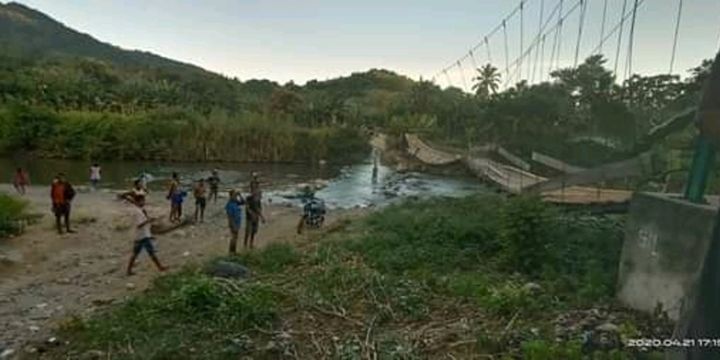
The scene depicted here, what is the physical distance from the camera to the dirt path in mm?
7402

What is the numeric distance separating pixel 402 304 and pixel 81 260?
6883 millimetres

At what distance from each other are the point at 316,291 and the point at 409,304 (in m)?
Result: 1.17

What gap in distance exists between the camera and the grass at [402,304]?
512 centimetres

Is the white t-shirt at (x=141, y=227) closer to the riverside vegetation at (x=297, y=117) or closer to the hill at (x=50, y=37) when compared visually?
the riverside vegetation at (x=297, y=117)

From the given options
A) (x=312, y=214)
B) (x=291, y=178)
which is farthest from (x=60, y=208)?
(x=291, y=178)

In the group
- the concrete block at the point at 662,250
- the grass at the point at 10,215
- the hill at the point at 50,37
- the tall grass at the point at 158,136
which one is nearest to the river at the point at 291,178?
the tall grass at the point at 158,136

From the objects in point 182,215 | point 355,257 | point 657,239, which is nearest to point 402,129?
point 182,215

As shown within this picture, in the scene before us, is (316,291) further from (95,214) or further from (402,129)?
(402,129)

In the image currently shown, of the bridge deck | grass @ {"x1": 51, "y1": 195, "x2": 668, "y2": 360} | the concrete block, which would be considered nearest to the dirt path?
grass @ {"x1": 51, "y1": 195, "x2": 668, "y2": 360}

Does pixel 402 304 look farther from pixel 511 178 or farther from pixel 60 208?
pixel 511 178

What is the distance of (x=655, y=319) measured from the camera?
5.08m

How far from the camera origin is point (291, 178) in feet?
108

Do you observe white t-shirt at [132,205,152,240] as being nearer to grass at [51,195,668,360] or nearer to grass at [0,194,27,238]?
grass at [51,195,668,360]

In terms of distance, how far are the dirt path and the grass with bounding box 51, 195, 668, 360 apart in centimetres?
95
